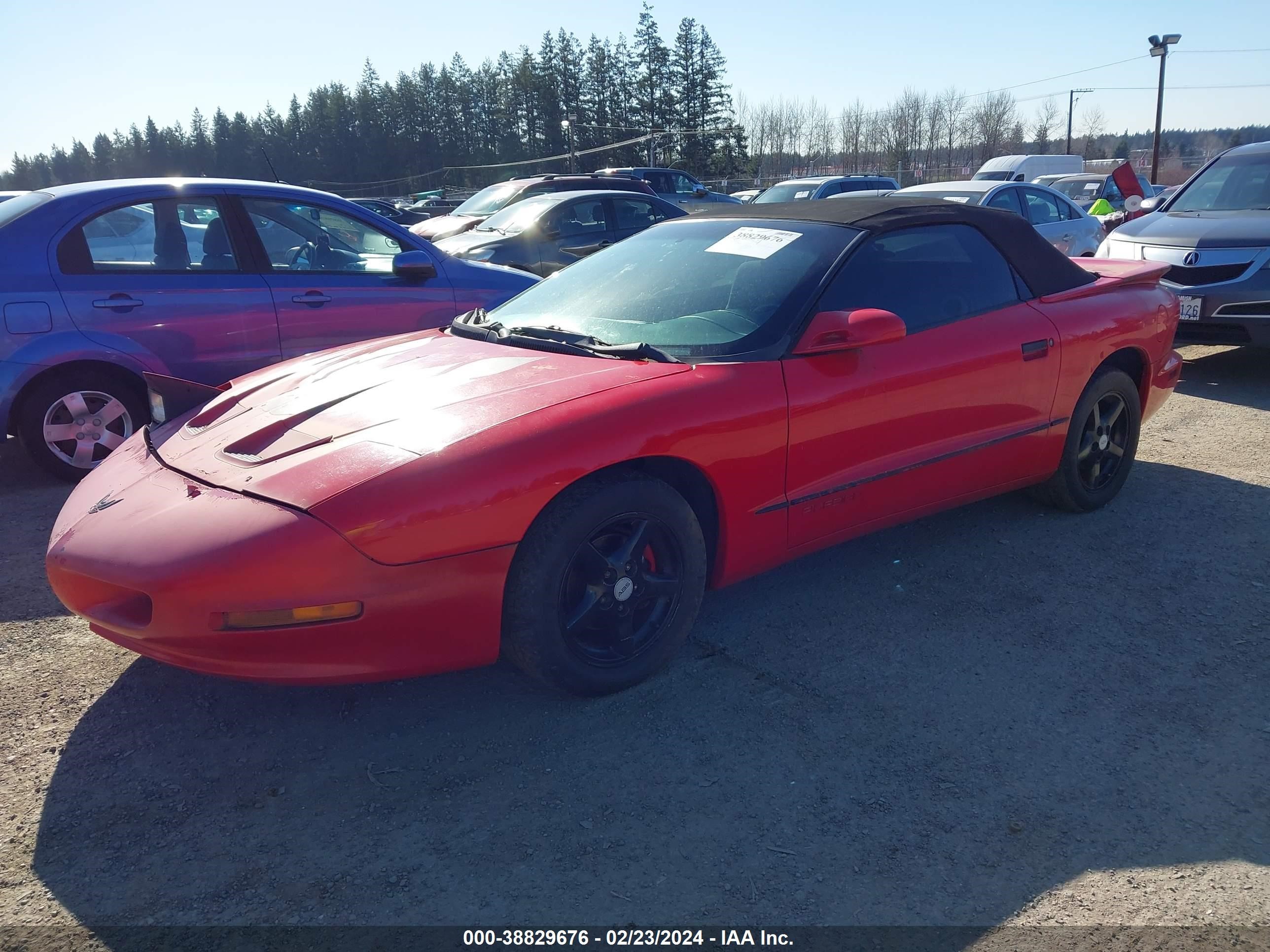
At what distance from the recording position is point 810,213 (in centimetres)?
387

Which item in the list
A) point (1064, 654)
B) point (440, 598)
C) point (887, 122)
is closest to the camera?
point (440, 598)

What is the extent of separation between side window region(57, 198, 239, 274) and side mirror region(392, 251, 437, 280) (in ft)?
2.96

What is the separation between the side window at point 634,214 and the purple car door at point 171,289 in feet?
22.2

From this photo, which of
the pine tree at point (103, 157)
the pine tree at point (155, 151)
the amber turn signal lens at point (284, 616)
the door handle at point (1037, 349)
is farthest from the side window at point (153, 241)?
the pine tree at point (103, 157)

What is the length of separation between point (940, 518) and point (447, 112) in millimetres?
86666

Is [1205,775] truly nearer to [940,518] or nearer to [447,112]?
[940,518]

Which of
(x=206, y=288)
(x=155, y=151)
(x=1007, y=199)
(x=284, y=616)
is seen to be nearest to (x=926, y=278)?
(x=284, y=616)

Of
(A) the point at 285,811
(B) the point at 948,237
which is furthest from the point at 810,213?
(A) the point at 285,811

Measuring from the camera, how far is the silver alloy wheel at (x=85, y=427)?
4973 mm

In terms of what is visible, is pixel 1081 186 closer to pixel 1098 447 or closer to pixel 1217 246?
pixel 1217 246

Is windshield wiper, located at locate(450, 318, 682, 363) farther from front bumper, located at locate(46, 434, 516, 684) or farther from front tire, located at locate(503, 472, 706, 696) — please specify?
front bumper, located at locate(46, 434, 516, 684)

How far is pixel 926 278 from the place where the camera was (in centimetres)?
375

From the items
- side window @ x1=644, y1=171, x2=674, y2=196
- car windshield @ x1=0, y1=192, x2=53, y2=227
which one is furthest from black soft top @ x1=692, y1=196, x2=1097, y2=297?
side window @ x1=644, y1=171, x2=674, y2=196

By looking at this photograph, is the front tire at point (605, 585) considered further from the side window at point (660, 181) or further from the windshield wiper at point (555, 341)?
the side window at point (660, 181)
